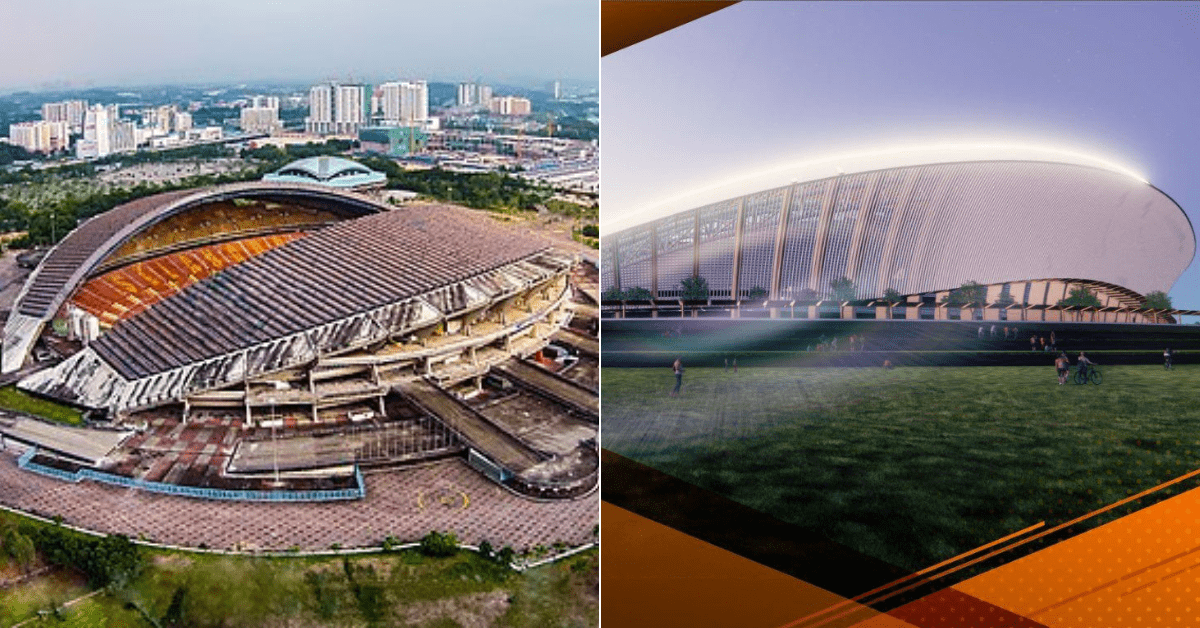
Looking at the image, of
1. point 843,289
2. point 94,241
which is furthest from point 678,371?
point 94,241

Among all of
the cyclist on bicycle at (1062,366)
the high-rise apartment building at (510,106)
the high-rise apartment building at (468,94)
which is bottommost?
the cyclist on bicycle at (1062,366)

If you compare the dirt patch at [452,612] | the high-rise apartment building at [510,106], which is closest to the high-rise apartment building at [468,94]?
the high-rise apartment building at [510,106]

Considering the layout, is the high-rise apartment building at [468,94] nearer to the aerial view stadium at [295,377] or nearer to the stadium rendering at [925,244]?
the aerial view stadium at [295,377]

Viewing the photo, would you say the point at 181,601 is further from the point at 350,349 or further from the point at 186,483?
the point at 350,349

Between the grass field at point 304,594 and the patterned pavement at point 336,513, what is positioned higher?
the patterned pavement at point 336,513

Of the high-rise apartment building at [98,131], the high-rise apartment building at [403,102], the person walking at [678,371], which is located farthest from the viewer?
the person walking at [678,371]

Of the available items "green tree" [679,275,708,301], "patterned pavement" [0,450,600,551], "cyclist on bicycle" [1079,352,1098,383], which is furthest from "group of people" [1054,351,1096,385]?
"patterned pavement" [0,450,600,551]

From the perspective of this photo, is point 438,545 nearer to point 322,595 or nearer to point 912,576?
point 322,595

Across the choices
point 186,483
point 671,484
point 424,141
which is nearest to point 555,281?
point 424,141
